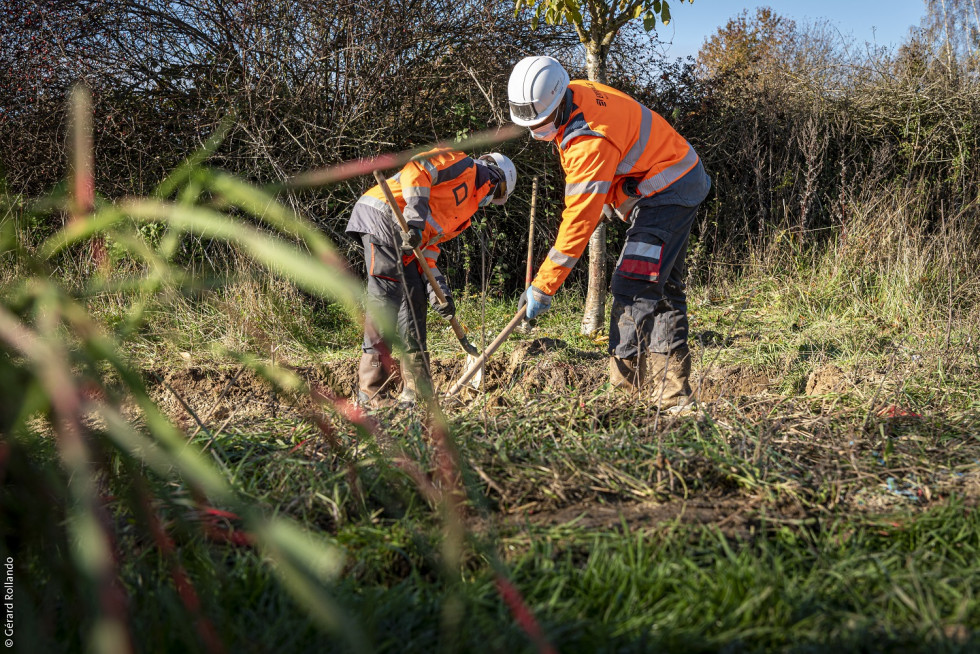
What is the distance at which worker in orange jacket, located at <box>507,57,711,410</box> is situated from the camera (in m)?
3.47

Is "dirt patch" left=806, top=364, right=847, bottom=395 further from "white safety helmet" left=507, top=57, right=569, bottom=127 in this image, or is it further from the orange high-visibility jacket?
the orange high-visibility jacket

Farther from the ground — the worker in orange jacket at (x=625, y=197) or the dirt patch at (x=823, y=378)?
the worker in orange jacket at (x=625, y=197)

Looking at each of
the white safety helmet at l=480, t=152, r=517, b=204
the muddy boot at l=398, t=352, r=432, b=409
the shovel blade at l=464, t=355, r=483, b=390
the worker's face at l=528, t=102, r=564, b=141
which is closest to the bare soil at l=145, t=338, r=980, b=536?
→ the muddy boot at l=398, t=352, r=432, b=409

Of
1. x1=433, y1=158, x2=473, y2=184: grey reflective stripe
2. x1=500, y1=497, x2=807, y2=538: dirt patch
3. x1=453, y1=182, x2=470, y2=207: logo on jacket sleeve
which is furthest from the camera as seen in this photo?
x1=453, y1=182, x2=470, y2=207: logo on jacket sleeve

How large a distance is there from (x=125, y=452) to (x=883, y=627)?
167 centimetres

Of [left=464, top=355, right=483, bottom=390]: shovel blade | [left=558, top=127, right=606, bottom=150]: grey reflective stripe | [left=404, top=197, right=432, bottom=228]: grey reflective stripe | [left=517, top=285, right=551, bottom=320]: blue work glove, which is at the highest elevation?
[left=558, top=127, right=606, bottom=150]: grey reflective stripe

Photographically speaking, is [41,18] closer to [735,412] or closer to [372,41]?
[372,41]

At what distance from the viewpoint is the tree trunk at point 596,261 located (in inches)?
204

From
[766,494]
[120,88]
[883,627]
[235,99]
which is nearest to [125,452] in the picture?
[883,627]

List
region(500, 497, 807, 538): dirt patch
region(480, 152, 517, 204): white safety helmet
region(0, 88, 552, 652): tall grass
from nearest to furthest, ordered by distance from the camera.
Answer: region(0, 88, 552, 652): tall grass < region(500, 497, 807, 538): dirt patch < region(480, 152, 517, 204): white safety helmet

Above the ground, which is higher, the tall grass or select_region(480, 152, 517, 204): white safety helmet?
Result: select_region(480, 152, 517, 204): white safety helmet

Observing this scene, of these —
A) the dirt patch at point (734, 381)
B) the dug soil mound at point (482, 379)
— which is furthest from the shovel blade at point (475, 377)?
the dirt patch at point (734, 381)

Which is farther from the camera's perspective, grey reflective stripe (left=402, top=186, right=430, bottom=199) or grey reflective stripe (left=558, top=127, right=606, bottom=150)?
grey reflective stripe (left=402, top=186, right=430, bottom=199)

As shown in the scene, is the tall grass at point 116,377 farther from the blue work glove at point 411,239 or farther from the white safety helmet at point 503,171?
the white safety helmet at point 503,171
